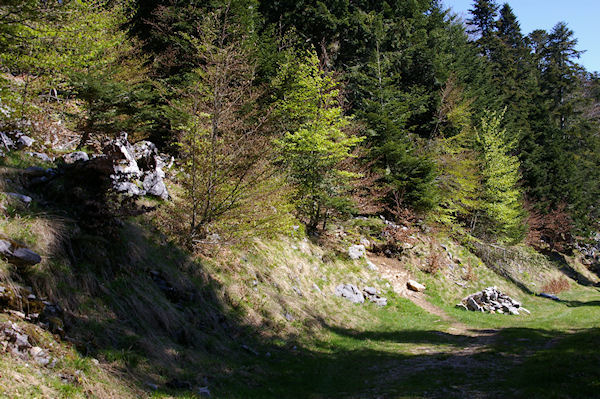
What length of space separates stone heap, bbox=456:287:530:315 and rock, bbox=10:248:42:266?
17.1 metres

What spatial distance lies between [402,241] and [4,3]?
17468mm

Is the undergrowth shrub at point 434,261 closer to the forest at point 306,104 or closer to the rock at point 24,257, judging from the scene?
the forest at point 306,104

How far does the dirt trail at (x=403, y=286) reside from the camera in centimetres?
1384

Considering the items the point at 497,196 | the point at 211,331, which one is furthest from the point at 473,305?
the point at 211,331

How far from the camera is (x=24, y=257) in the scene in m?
4.61

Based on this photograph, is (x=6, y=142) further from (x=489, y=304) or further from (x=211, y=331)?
(x=489, y=304)

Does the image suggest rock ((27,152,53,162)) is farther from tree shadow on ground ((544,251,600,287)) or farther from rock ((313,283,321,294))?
tree shadow on ground ((544,251,600,287))

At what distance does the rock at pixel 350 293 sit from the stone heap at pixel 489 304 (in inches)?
241

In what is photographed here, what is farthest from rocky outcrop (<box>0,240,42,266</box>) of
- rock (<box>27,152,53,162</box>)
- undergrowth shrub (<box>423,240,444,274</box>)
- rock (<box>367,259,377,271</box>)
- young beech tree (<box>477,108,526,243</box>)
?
young beech tree (<box>477,108,526,243</box>)

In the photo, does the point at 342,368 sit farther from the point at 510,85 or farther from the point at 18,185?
the point at 510,85

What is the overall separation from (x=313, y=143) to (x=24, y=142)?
29.8 feet

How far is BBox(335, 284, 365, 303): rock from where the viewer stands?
13547 millimetres

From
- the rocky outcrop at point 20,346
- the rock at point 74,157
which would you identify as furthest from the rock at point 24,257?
the rock at point 74,157

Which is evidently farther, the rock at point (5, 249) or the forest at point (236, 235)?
the forest at point (236, 235)
